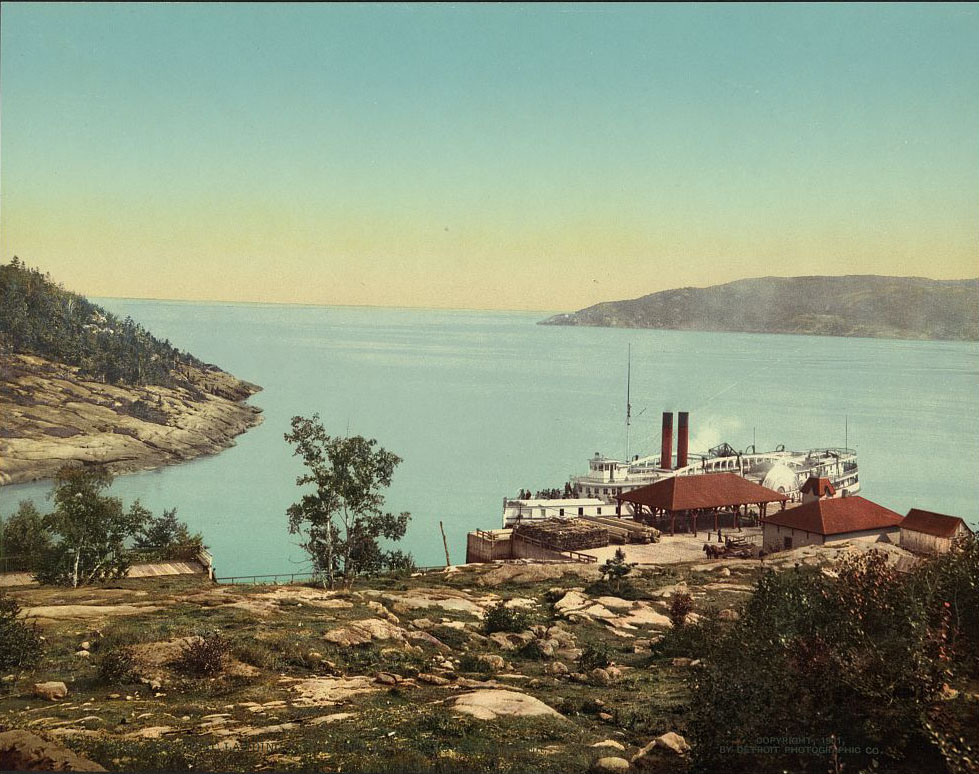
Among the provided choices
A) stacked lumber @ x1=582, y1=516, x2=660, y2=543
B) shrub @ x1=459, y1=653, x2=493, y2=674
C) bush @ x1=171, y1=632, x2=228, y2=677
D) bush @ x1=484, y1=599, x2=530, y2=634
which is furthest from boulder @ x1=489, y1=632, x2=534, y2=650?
stacked lumber @ x1=582, y1=516, x2=660, y2=543

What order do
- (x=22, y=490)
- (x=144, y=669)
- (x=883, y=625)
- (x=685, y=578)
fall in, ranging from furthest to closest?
(x=22, y=490)
(x=685, y=578)
(x=144, y=669)
(x=883, y=625)

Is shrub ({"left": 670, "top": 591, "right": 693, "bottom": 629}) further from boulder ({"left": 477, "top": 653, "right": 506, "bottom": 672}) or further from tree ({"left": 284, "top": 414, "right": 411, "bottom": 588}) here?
tree ({"left": 284, "top": 414, "right": 411, "bottom": 588})

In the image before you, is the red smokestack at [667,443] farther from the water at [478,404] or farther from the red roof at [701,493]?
the red roof at [701,493]

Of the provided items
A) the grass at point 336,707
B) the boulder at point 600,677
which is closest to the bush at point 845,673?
the grass at point 336,707

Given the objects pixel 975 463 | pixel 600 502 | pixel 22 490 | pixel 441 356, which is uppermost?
pixel 441 356

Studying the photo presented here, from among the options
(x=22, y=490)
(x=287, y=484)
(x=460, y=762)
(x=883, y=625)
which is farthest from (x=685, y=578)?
(x=22, y=490)

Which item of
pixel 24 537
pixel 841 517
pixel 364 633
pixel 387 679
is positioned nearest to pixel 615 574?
pixel 841 517

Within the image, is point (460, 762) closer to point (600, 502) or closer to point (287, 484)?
point (287, 484)
